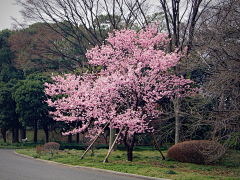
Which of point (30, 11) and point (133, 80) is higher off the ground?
point (30, 11)

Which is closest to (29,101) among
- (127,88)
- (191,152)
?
(127,88)

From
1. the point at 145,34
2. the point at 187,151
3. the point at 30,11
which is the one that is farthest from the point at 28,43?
the point at 187,151

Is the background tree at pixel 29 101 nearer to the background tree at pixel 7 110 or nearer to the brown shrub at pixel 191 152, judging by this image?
the background tree at pixel 7 110

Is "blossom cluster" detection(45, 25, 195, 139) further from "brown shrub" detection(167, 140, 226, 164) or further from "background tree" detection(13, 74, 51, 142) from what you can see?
"background tree" detection(13, 74, 51, 142)

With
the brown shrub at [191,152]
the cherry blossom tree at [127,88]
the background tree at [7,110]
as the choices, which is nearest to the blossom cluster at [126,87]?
the cherry blossom tree at [127,88]

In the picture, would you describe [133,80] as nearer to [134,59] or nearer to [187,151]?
[134,59]

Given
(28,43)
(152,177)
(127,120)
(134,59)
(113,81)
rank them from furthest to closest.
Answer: (28,43), (134,59), (113,81), (127,120), (152,177)

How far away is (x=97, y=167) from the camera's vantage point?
9.88m

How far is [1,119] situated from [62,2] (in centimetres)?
1591

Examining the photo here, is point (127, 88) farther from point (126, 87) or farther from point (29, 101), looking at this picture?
point (29, 101)

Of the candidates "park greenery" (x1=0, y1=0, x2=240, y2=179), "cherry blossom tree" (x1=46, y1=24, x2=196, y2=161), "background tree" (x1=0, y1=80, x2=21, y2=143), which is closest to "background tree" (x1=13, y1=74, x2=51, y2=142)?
"park greenery" (x1=0, y1=0, x2=240, y2=179)

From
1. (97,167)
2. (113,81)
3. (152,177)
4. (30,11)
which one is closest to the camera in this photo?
(152,177)

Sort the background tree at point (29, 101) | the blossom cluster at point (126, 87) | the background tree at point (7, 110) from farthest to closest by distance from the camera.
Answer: the background tree at point (7, 110) < the background tree at point (29, 101) < the blossom cluster at point (126, 87)

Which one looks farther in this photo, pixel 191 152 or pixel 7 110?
pixel 7 110
